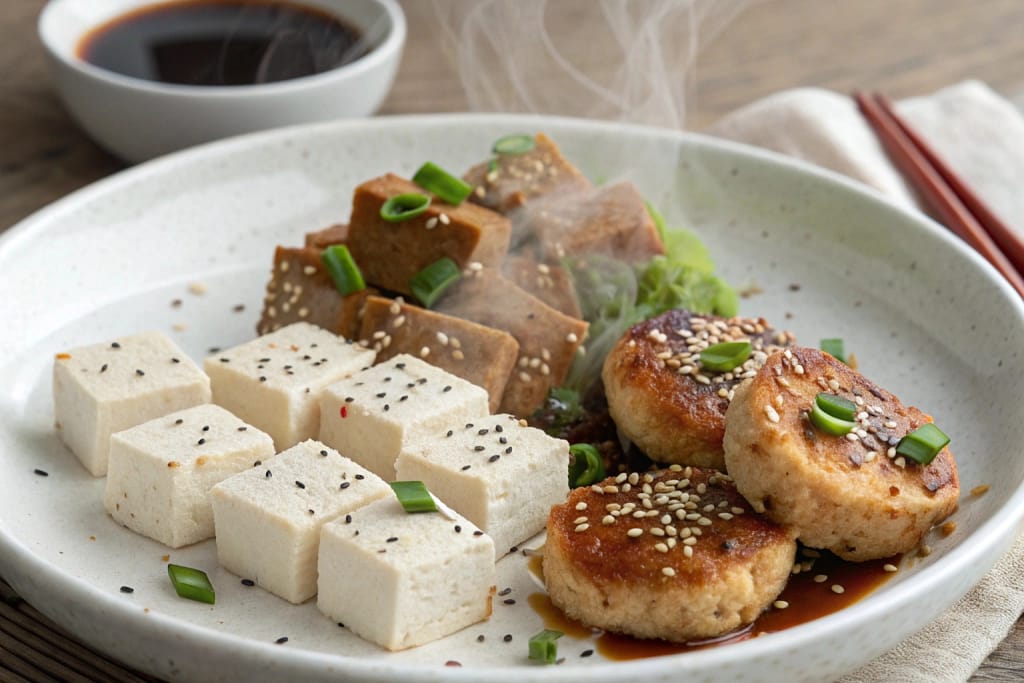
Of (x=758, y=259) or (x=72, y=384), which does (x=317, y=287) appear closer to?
(x=72, y=384)

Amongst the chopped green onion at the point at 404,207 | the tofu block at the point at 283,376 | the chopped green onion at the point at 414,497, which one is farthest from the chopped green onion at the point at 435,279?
the chopped green onion at the point at 414,497

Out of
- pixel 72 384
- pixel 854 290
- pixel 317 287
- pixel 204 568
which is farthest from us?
pixel 854 290

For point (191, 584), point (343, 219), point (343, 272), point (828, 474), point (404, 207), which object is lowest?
point (191, 584)

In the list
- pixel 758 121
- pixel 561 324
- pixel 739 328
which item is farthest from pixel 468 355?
pixel 758 121

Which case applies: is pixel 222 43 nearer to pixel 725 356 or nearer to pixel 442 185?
pixel 442 185

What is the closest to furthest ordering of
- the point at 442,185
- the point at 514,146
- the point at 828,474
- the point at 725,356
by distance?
the point at 828,474
the point at 725,356
the point at 442,185
the point at 514,146

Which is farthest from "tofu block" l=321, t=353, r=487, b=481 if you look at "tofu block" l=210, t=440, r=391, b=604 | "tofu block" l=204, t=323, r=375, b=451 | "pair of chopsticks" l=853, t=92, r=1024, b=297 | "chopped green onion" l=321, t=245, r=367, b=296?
"pair of chopsticks" l=853, t=92, r=1024, b=297

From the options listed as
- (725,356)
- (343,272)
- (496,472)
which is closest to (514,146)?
(343,272)
